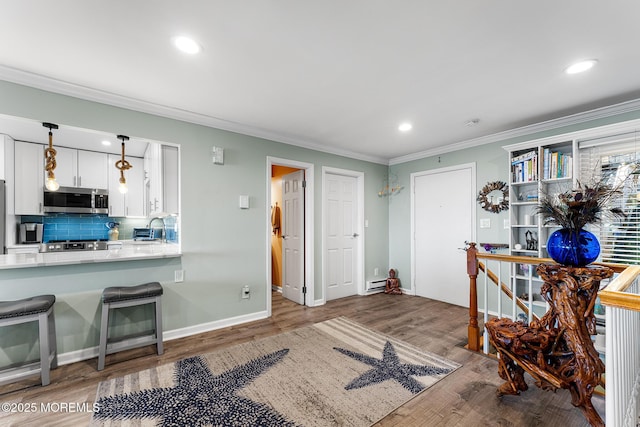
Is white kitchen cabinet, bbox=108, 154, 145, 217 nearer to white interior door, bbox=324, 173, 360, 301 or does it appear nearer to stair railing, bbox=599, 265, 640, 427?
white interior door, bbox=324, 173, 360, 301

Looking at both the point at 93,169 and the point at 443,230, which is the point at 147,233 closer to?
the point at 93,169

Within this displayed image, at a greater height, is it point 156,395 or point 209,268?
point 209,268

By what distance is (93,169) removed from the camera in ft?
14.5

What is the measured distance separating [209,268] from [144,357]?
100 cm

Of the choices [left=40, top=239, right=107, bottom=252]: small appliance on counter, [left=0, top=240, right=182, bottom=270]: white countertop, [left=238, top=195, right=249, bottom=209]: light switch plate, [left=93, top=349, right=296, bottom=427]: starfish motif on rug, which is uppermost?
[left=238, top=195, right=249, bottom=209]: light switch plate

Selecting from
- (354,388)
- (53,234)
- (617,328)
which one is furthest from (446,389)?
(53,234)

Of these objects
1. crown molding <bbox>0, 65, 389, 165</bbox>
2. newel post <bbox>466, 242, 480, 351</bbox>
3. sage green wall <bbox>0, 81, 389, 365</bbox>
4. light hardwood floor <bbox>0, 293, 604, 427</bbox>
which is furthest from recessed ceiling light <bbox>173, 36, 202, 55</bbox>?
newel post <bbox>466, 242, 480, 351</bbox>

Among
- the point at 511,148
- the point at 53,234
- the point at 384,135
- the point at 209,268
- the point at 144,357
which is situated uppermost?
the point at 384,135

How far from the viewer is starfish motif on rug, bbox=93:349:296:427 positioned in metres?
1.71

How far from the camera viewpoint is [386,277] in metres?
5.08

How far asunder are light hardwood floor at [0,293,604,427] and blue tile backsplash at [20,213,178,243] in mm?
1817

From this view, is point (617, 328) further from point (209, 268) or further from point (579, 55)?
point (209, 268)

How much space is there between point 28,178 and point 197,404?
4351mm

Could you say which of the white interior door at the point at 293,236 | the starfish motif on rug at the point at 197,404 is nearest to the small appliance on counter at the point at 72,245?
the white interior door at the point at 293,236
